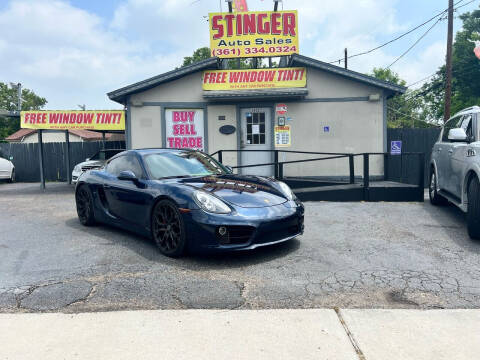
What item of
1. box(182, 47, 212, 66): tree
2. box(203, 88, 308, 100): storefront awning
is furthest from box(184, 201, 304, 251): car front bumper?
box(182, 47, 212, 66): tree

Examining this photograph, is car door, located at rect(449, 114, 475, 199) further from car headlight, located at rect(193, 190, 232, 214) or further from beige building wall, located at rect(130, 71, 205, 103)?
beige building wall, located at rect(130, 71, 205, 103)

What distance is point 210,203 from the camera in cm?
447

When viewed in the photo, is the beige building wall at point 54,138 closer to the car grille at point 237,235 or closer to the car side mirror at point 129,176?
the car side mirror at point 129,176

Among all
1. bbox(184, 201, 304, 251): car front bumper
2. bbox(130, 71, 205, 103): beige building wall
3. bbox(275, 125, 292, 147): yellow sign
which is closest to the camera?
bbox(184, 201, 304, 251): car front bumper

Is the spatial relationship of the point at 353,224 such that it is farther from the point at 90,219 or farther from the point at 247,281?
the point at 90,219

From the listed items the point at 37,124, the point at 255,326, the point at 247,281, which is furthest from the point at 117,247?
the point at 37,124

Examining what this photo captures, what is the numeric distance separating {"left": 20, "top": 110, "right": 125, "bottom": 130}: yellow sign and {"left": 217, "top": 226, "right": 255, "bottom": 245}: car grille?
389 inches

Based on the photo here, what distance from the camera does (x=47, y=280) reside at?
13.4 feet

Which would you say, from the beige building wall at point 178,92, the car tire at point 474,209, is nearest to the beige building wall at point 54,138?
the beige building wall at point 178,92

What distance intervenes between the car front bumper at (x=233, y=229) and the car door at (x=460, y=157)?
10.3 ft

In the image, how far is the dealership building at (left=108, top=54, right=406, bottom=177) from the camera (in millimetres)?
12609

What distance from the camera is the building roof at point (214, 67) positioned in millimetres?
12266

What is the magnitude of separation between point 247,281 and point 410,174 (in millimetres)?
7098

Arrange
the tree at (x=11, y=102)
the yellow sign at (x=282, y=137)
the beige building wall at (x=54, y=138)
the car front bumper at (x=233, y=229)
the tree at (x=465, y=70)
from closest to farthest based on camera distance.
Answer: the car front bumper at (x=233, y=229)
the yellow sign at (x=282, y=137)
the tree at (x=465, y=70)
the beige building wall at (x=54, y=138)
the tree at (x=11, y=102)
